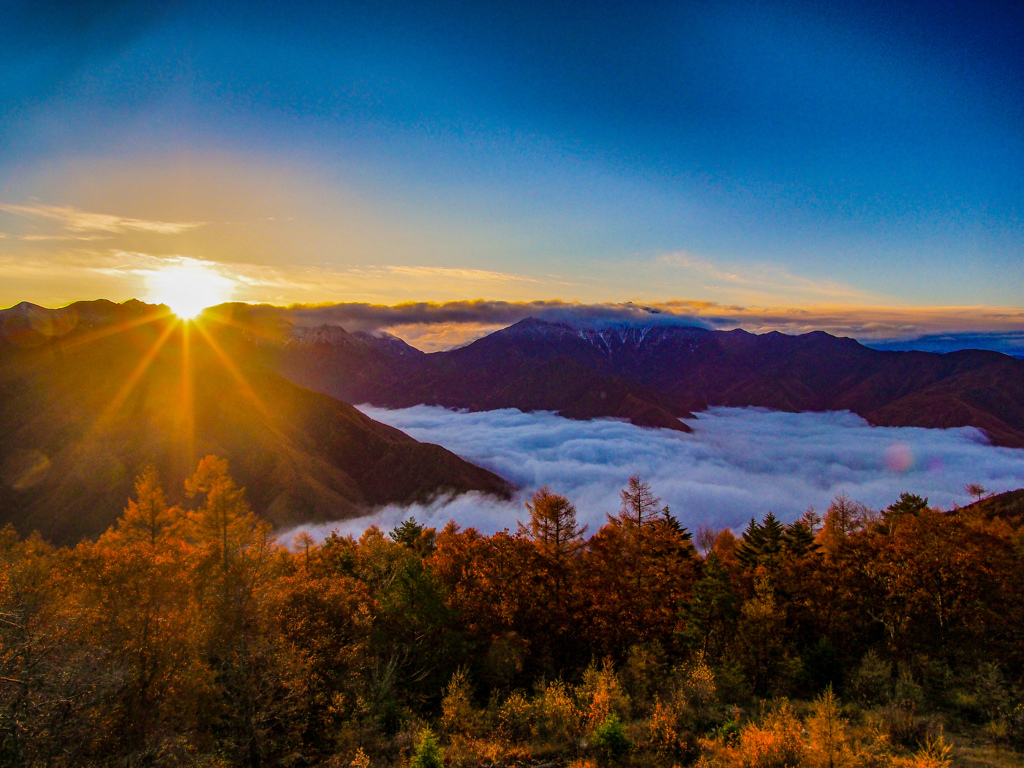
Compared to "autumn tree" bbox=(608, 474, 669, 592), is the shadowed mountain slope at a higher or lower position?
lower

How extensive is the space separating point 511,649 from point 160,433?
13164 centimetres

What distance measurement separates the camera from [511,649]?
27.8 m

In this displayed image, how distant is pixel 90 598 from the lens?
17281 millimetres

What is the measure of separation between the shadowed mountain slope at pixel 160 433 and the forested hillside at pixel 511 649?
87634 millimetres

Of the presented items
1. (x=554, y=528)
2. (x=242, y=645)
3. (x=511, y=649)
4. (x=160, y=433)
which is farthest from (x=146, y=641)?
(x=160, y=433)

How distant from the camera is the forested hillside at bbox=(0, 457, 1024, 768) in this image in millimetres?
15812

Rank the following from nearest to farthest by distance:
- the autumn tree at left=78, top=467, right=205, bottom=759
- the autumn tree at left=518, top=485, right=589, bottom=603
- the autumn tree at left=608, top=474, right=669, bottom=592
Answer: the autumn tree at left=78, top=467, right=205, bottom=759
the autumn tree at left=608, top=474, right=669, bottom=592
the autumn tree at left=518, top=485, right=589, bottom=603

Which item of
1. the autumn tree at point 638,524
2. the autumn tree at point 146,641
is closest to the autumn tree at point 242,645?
the autumn tree at point 146,641

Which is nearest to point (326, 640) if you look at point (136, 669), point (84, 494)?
point (136, 669)

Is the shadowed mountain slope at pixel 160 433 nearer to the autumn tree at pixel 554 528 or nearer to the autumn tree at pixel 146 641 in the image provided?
the autumn tree at pixel 554 528

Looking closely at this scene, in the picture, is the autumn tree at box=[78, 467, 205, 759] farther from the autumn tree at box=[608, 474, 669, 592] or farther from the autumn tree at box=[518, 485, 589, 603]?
the autumn tree at box=[608, 474, 669, 592]

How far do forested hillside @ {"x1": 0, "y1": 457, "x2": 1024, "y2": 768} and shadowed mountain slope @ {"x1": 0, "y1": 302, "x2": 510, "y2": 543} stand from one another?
87634 mm

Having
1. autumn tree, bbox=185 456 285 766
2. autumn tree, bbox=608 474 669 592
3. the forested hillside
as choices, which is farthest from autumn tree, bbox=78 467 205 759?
autumn tree, bbox=608 474 669 592

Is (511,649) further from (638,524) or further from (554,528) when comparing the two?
(638,524)
